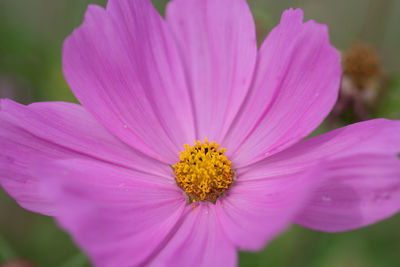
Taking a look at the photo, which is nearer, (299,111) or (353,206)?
(353,206)

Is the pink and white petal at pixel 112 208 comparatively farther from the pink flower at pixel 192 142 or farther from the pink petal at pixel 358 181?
the pink petal at pixel 358 181

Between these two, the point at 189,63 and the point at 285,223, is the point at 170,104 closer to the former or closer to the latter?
the point at 189,63

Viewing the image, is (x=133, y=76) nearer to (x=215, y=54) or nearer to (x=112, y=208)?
(x=215, y=54)

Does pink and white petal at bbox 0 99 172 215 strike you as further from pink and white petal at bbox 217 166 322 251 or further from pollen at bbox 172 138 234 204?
pink and white petal at bbox 217 166 322 251

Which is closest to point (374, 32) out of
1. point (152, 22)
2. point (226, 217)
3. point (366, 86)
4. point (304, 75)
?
point (366, 86)

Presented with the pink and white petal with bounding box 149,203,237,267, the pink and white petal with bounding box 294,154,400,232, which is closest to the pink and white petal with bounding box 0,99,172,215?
the pink and white petal with bounding box 149,203,237,267

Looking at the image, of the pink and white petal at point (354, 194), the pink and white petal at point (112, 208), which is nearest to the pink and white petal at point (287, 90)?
the pink and white petal at point (354, 194)
